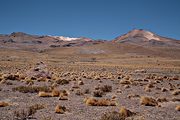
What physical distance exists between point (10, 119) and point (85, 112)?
371 cm

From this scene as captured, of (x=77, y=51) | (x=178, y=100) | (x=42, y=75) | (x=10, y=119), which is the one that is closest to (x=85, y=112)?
(x=10, y=119)

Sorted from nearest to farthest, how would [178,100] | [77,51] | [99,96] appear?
[178,100]
[99,96]
[77,51]

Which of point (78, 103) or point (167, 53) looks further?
point (167, 53)

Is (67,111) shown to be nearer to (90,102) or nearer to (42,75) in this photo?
(90,102)

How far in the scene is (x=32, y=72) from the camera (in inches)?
1430

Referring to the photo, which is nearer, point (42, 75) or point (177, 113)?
point (177, 113)

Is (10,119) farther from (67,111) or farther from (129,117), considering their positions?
(129,117)

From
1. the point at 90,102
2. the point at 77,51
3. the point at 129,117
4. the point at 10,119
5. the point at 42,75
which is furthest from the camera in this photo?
the point at 77,51

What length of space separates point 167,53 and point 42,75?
566 ft

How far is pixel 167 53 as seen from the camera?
19762 centimetres

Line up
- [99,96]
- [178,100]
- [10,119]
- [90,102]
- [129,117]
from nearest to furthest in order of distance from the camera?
[10,119] → [129,117] → [90,102] → [178,100] → [99,96]

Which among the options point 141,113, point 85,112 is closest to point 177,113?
point 141,113

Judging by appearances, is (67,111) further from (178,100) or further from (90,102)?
(178,100)

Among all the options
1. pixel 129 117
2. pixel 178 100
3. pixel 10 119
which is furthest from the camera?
pixel 178 100
